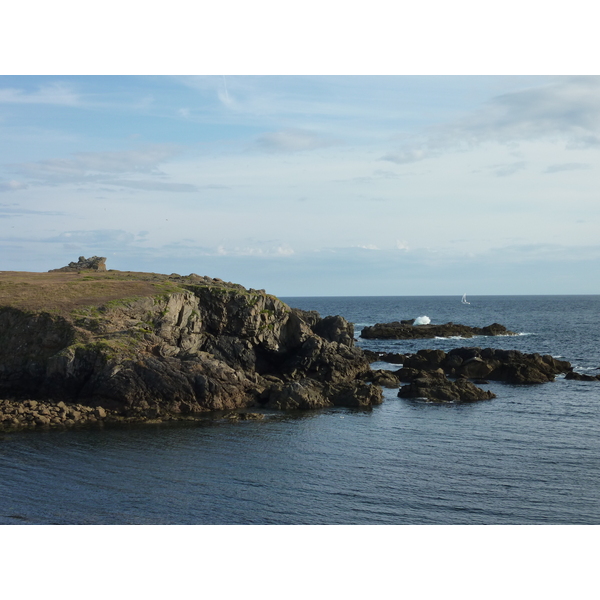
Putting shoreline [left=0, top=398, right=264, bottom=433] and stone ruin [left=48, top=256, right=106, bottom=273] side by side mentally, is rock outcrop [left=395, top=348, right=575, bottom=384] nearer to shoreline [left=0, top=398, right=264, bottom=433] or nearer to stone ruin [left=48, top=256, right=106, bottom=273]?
shoreline [left=0, top=398, right=264, bottom=433]

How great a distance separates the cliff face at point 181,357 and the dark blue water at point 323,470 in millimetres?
4248

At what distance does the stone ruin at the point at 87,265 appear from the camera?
3219 inches

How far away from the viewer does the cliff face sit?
47.6m

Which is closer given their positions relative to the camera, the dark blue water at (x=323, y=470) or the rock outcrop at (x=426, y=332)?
the dark blue water at (x=323, y=470)

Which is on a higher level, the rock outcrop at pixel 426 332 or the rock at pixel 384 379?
Result: the rock outcrop at pixel 426 332

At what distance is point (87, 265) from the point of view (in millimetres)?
83938

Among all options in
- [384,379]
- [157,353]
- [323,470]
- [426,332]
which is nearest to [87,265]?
[157,353]

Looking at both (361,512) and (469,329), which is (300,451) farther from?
(469,329)

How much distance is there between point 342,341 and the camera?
233 ft

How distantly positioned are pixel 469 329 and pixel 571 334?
1971cm

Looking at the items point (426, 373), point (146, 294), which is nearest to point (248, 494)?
point (146, 294)

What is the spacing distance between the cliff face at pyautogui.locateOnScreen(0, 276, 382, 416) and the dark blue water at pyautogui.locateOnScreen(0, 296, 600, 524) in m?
4.25

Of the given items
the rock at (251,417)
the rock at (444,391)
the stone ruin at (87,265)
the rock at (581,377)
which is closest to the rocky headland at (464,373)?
the rock at (444,391)

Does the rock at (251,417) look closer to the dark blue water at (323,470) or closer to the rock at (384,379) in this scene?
the dark blue water at (323,470)
